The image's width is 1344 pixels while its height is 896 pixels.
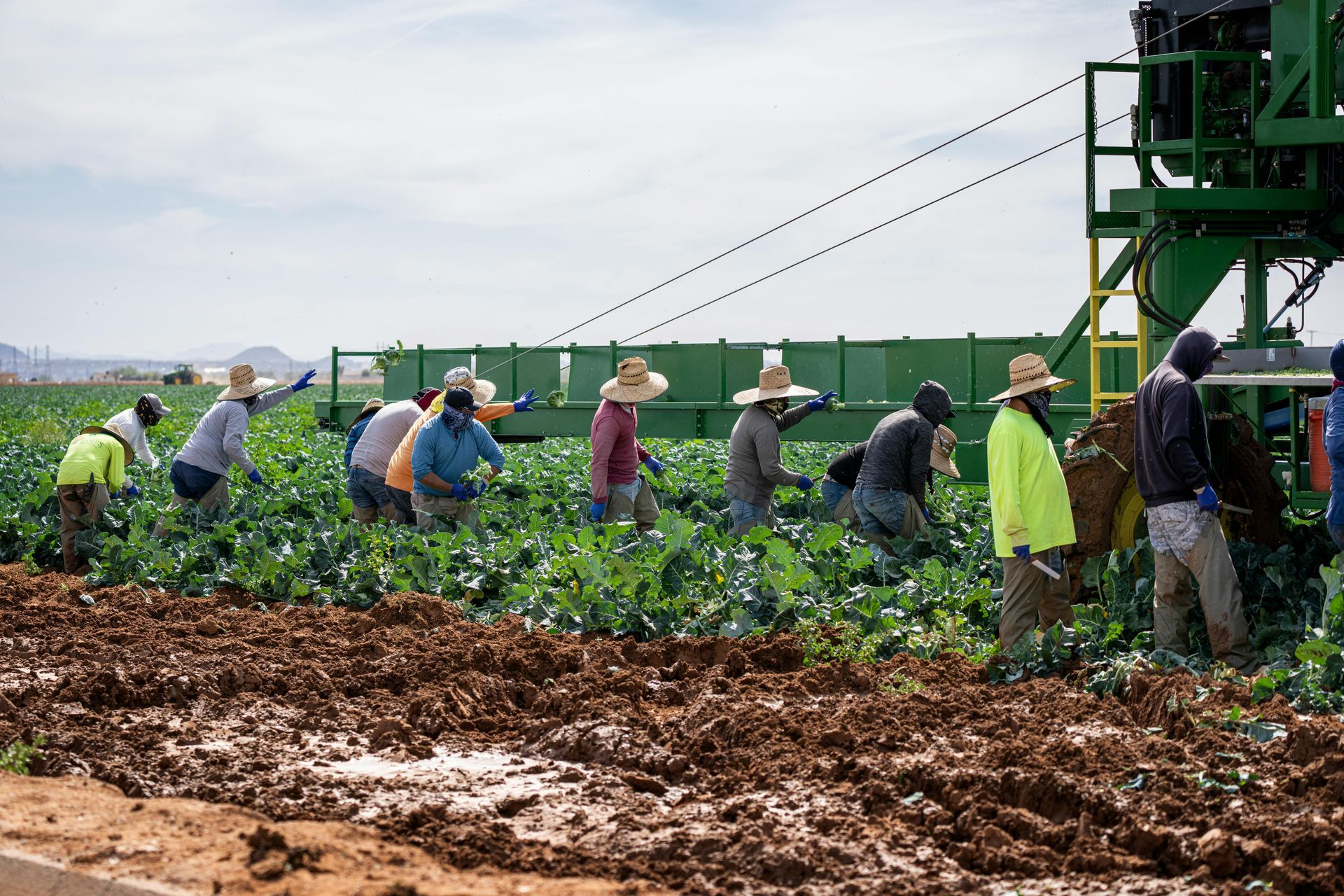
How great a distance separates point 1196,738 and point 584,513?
721 cm

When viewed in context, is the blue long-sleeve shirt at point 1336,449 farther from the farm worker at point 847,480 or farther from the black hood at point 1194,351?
the farm worker at point 847,480

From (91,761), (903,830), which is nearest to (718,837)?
(903,830)

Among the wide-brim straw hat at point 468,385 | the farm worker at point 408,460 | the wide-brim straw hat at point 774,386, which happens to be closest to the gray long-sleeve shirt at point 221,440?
the farm worker at point 408,460

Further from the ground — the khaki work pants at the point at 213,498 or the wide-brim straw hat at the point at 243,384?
the wide-brim straw hat at the point at 243,384

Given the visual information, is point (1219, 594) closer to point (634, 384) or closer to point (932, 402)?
point (932, 402)

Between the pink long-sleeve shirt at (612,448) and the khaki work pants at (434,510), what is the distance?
1172 millimetres

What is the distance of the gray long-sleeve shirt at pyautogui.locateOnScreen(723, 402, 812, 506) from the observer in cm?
940

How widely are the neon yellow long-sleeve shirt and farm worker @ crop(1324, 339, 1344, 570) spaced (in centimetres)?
135

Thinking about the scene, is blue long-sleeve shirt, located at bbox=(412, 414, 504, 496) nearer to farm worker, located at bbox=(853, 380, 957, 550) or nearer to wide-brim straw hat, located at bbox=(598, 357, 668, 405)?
wide-brim straw hat, located at bbox=(598, 357, 668, 405)

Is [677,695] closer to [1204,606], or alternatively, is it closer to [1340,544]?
[1204,606]

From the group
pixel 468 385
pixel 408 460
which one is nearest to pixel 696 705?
pixel 408 460

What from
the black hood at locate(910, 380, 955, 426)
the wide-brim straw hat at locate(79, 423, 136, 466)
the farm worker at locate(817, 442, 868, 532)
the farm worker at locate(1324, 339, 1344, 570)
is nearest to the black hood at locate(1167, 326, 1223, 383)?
the farm worker at locate(1324, 339, 1344, 570)

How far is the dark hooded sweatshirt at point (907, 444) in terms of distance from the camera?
29.0 feet

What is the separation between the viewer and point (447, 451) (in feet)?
33.4
